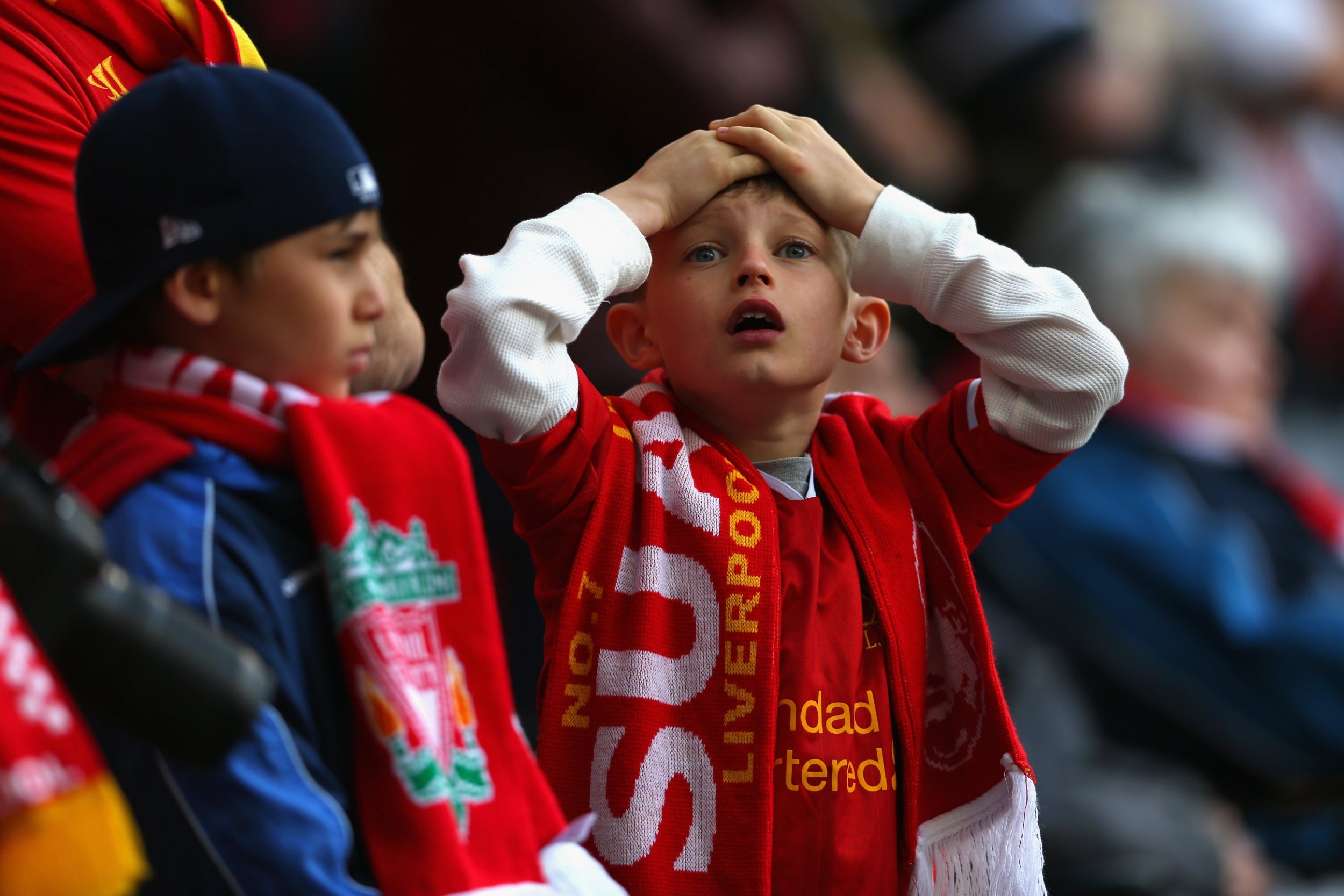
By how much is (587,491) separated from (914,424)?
0.39 metres

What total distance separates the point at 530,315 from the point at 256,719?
0.47m

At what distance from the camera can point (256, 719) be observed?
1.07 m

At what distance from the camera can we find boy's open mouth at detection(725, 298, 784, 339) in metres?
Result: 1.51

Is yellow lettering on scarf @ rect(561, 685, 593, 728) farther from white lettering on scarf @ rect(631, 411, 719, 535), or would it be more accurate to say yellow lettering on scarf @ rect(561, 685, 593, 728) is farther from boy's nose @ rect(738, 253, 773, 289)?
boy's nose @ rect(738, 253, 773, 289)

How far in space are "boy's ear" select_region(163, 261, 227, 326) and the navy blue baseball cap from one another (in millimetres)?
17

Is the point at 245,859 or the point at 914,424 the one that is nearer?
the point at 245,859

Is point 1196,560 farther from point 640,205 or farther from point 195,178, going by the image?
point 195,178

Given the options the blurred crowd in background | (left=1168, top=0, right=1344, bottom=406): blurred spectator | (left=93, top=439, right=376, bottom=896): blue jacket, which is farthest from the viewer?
(left=1168, top=0, right=1344, bottom=406): blurred spectator

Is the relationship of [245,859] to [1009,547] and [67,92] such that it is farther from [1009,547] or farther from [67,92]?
[1009,547]

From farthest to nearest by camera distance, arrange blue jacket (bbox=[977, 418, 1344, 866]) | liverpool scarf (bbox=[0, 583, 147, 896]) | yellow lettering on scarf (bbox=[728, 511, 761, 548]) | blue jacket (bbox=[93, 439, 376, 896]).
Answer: blue jacket (bbox=[977, 418, 1344, 866]) → yellow lettering on scarf (bbox=[728, 511, 761, 548]) → blue jacket (bbox=[93, 439, 376, 896]) → liverpool scarf (bbox=[0, 583, 147, 896])

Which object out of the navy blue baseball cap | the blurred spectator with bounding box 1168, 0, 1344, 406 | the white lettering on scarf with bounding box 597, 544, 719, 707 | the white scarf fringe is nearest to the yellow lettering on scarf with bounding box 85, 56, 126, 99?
the navy blue baseball cap

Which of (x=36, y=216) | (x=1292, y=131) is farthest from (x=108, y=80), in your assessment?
(x=1292, y=131)

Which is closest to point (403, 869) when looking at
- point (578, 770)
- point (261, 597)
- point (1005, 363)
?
point (261, 597)

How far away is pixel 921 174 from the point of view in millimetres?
4152
